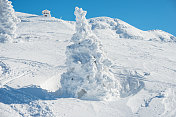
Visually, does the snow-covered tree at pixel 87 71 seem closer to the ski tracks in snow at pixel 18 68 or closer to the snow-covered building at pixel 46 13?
the ski tracks in snow at pixel 18 68

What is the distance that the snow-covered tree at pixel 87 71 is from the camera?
13.3 meters

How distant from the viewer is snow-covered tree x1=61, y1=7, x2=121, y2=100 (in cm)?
1334

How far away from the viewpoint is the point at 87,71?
1348cm

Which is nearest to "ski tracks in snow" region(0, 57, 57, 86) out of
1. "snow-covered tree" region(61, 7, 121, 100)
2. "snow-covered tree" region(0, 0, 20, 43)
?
"snow-covered tree" region(61, 7, 121, 100)

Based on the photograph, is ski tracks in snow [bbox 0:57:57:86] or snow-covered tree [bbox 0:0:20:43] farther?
snow-covered tree [bbox 0:0:20:43]

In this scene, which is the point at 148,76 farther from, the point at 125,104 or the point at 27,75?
the point at 27,75

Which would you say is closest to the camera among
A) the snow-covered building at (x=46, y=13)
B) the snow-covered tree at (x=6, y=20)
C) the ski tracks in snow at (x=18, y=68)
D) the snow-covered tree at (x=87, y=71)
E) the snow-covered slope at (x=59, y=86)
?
the snow-covered slope at (x=59, y=86)

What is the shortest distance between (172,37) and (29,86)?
98.8 m

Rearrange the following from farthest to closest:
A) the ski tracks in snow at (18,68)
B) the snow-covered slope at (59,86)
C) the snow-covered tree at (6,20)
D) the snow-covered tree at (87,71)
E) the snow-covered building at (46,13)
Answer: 1. the snow-covered building at (46,13)
2. the snow-covered tree at (6,20)
3. the ski tracks in snow at (18,68)
4. the snow-covered tree at (87,71)
5. the snow-covered slope at (59,86)

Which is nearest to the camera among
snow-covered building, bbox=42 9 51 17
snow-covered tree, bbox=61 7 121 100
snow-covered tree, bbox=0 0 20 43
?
snow-covered tree, bbox=61 7 121 100

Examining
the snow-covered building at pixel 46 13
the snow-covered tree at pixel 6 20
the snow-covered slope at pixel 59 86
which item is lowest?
the snow-covered slope at pixel 59 86

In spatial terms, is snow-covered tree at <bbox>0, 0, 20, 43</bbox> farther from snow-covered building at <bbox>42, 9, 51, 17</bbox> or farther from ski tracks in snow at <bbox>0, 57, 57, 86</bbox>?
snow-covered building at <bbox>42, 9, 51, 17</bbox>

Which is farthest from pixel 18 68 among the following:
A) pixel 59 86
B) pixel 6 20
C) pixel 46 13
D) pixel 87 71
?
pixel 46 13

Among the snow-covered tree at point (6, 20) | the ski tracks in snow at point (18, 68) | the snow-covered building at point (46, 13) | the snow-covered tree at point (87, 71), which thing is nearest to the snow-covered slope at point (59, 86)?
the ski tracks in snow at point (18, 68)
